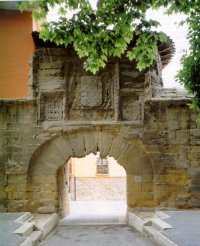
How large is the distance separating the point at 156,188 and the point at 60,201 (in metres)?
2.38

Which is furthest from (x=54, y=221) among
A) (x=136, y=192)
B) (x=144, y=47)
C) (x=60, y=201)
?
(x=144, y=47)

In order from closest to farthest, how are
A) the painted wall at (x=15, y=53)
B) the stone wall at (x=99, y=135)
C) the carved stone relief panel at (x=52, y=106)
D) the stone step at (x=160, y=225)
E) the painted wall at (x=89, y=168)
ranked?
the stone step at (x=160, y=225) < the stone wall at (x=99, y=135) < the carved stone relief panel at (x=52, y=106) < the painted wall at (x=15, y=53) < the painted wall at (x=89, y=168)

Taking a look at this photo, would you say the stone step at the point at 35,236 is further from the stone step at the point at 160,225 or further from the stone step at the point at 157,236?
the stone step at the point at 160,225

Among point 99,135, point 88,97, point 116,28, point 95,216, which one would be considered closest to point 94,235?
point 99,135

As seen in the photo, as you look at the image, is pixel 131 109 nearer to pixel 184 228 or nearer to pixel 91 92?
pixel 91 92

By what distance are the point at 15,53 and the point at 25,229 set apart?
21.4ft

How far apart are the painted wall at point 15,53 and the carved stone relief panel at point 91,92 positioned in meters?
3.16

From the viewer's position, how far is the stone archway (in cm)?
817

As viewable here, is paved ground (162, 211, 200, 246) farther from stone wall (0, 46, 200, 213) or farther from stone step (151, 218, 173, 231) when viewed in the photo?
stone wall (0, 46, 200, 213)

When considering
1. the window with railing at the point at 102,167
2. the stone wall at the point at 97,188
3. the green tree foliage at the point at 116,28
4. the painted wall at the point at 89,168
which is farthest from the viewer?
the window with railing at the point at 102,167

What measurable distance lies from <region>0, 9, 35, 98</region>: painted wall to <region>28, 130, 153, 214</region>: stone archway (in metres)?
3.31

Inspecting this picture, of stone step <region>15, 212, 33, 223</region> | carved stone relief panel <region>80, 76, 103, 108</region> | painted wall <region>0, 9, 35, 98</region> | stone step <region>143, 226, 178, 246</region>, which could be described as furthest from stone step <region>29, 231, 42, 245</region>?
painted wall <region>0, 9, 35, 98</region>

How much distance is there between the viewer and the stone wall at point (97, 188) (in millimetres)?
17297

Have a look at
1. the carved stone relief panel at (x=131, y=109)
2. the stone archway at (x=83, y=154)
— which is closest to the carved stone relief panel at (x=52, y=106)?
the stone archway at (x=83, y=154)
